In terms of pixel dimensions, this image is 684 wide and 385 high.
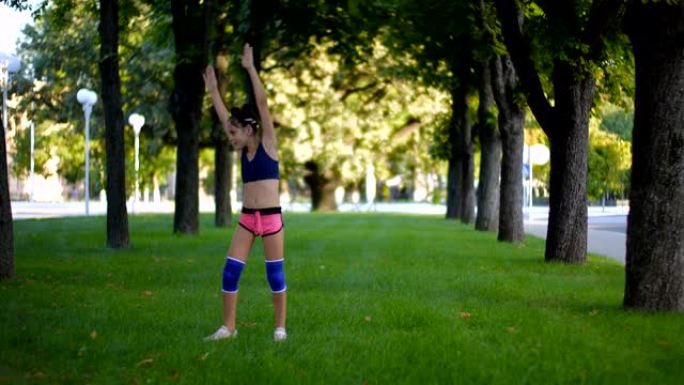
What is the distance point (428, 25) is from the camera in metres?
27.6

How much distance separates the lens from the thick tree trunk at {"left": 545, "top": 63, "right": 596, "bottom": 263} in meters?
17.0

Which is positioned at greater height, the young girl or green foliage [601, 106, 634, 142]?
green foliage [601, 106, 634, 142]

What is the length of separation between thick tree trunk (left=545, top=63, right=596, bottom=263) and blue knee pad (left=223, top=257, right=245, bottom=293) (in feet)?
31.1

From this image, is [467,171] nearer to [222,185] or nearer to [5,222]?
[222,185]

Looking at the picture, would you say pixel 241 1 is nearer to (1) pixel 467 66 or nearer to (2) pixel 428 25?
(2) pixel 428 25

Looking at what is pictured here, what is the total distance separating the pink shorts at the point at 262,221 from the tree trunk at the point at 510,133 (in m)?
17.3

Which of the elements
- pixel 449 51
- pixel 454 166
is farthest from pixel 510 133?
pixel 454 166

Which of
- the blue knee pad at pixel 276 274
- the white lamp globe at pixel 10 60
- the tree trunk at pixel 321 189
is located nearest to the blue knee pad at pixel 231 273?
the blue knee pad at pixel 276 274

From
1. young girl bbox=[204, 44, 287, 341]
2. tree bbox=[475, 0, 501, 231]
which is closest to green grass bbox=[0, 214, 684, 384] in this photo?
young girl bbox=[204, 44, 287, 341]

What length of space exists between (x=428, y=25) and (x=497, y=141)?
572 centimetres

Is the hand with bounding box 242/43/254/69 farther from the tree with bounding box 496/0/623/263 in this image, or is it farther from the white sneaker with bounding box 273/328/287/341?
the tree with bounding box 496/0/623/263

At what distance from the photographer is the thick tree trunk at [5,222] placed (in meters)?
12.8

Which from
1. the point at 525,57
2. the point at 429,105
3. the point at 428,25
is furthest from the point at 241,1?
the point at 429,105

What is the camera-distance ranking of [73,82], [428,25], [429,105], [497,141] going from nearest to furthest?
[428,25] < [497,141] < [73,82] < [429,105]
